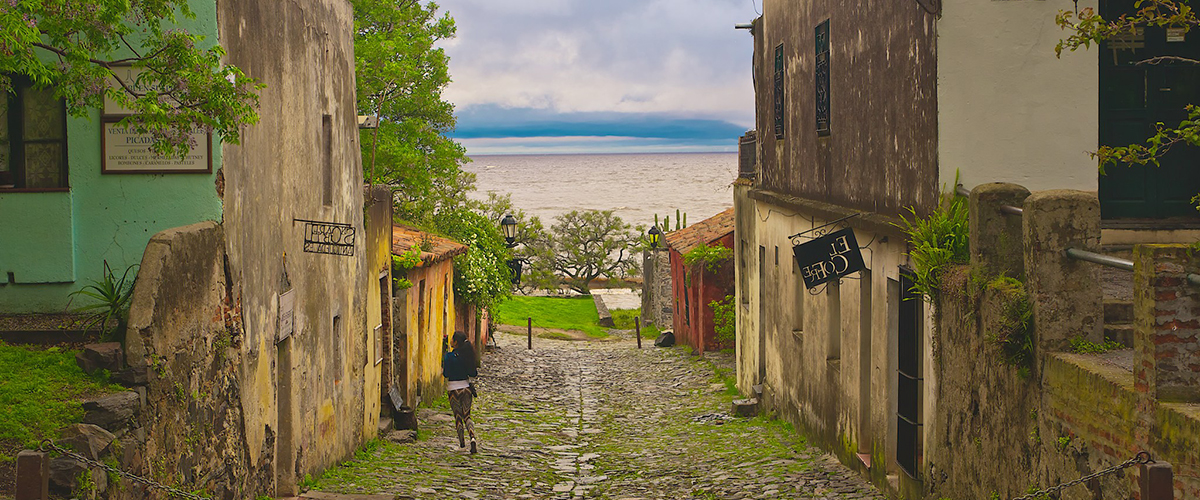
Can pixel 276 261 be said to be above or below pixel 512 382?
above

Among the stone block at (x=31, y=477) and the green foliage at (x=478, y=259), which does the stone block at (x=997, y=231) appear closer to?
the stone block at (x=31, y=477)

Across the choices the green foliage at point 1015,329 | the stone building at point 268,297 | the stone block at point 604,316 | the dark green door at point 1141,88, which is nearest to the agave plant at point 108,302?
the stone building at point 268,297

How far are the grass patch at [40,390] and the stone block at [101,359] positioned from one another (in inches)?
2.1

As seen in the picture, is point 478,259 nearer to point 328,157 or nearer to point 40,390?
point 328,157

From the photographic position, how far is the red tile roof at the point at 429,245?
62.5 ft

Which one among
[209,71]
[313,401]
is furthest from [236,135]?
[313,401]

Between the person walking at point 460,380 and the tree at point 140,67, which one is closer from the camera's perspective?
the tree at point 140,67

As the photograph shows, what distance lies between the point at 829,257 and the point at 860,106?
5.69 ft

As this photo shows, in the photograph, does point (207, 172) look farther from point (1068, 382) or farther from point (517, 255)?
point (517, 255)

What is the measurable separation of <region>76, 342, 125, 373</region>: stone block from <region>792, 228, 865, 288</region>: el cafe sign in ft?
21.7

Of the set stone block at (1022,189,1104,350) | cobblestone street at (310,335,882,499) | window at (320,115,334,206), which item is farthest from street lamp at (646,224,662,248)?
stone block at (1022,189,1104,350)

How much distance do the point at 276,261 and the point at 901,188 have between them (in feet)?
19.7

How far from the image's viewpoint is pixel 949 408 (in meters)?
8.96

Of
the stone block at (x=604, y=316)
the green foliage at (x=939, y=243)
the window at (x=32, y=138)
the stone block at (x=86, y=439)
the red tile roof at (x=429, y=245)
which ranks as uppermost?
the window at (x=32, y=138)
